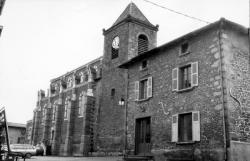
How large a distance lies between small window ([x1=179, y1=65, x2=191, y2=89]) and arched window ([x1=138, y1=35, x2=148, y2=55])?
37.8 ft

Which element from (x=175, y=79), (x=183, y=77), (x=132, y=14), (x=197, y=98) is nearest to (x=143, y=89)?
(x=175, y=79)

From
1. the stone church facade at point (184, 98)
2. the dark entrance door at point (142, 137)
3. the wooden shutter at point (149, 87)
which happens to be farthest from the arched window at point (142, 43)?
the dark entrance door at point (142, 137)

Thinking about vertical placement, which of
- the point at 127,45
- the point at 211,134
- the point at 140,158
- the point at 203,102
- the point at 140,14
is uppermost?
the point at 140,14

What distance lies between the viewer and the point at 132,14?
2942 cm

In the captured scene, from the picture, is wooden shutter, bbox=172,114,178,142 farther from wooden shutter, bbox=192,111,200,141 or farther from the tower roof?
the tower roof

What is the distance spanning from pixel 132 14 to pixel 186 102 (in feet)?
49.0

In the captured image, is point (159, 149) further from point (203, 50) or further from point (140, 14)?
point (140, 14)

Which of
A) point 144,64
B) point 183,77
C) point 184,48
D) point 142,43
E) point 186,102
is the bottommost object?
point 186,102

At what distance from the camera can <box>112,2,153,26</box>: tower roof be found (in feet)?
96.6

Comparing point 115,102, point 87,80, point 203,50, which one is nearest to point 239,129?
point 203,50

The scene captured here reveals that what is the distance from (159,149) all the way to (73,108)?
2111 centimetres

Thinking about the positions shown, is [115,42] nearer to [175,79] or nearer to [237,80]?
[175,79]

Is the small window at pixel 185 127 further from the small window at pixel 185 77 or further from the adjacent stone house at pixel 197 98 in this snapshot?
the small window at pixel 185 77

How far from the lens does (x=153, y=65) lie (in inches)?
770
